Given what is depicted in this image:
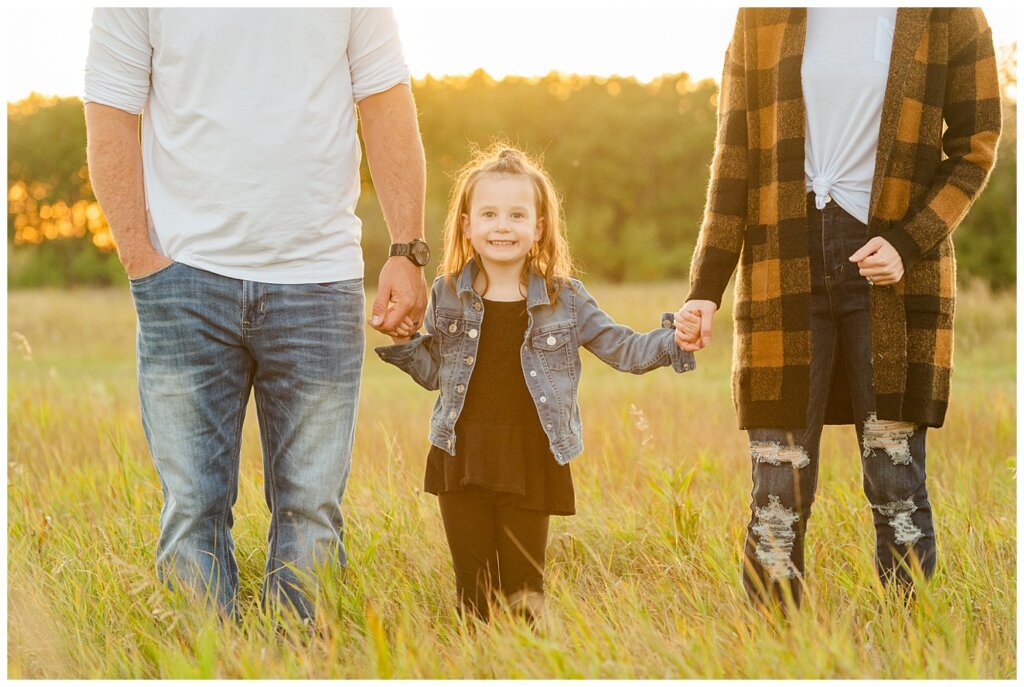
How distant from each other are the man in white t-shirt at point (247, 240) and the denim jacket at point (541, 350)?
13 cm

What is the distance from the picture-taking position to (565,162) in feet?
85.6

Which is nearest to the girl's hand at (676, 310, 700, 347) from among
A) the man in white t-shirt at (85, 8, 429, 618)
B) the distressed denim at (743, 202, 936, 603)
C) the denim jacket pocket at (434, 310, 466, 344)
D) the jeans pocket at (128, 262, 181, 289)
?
the distressed denim at (743, 202, 936, 603)

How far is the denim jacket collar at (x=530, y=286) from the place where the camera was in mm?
2635

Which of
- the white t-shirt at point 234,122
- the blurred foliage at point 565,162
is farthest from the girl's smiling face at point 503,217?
the blurred foliage at point 565,162

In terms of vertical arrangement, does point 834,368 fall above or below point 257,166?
below

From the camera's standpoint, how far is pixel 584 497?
147 inches

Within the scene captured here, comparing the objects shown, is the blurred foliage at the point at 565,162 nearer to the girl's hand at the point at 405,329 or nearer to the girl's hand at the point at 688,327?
the girl's hand at the point at 405,329

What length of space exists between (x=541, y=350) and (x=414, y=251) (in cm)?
44

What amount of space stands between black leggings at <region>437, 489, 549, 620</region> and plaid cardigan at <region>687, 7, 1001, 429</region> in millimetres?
672

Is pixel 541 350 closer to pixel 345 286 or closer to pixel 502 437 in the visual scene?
pixel 502 437

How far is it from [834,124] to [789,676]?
4.49ft

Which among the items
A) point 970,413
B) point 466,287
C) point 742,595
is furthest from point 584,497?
point 970,413

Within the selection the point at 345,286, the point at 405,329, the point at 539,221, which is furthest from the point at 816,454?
the point at 345,286

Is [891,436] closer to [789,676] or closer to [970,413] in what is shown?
[789,676]
